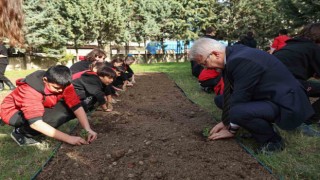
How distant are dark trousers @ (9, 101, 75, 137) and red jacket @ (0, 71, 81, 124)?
0.06 meters

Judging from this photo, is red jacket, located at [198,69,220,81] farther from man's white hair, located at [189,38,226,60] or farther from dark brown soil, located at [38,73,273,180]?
man's white hair, located at [189,38,226,60]

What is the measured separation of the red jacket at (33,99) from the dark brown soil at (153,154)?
50 cm

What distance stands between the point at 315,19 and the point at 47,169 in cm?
1092

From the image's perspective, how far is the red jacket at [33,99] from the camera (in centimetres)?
306

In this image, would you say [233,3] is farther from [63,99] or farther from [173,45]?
[63,99]

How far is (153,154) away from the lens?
311cm

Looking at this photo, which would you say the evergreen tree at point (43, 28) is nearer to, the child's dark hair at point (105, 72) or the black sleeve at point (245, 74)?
the child's dark hair at point (105, 72)

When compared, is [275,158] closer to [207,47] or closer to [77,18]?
[207,47]

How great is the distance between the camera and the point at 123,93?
715 centimetres

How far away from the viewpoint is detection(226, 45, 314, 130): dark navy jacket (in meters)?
2.80

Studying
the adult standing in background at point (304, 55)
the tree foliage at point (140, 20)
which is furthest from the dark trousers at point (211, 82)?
the tree foliage at point (140, 20)

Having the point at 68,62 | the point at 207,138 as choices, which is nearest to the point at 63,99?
the point at 207,138

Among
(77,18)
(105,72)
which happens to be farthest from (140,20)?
(105,72)

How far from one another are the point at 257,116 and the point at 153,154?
1.11 meters
